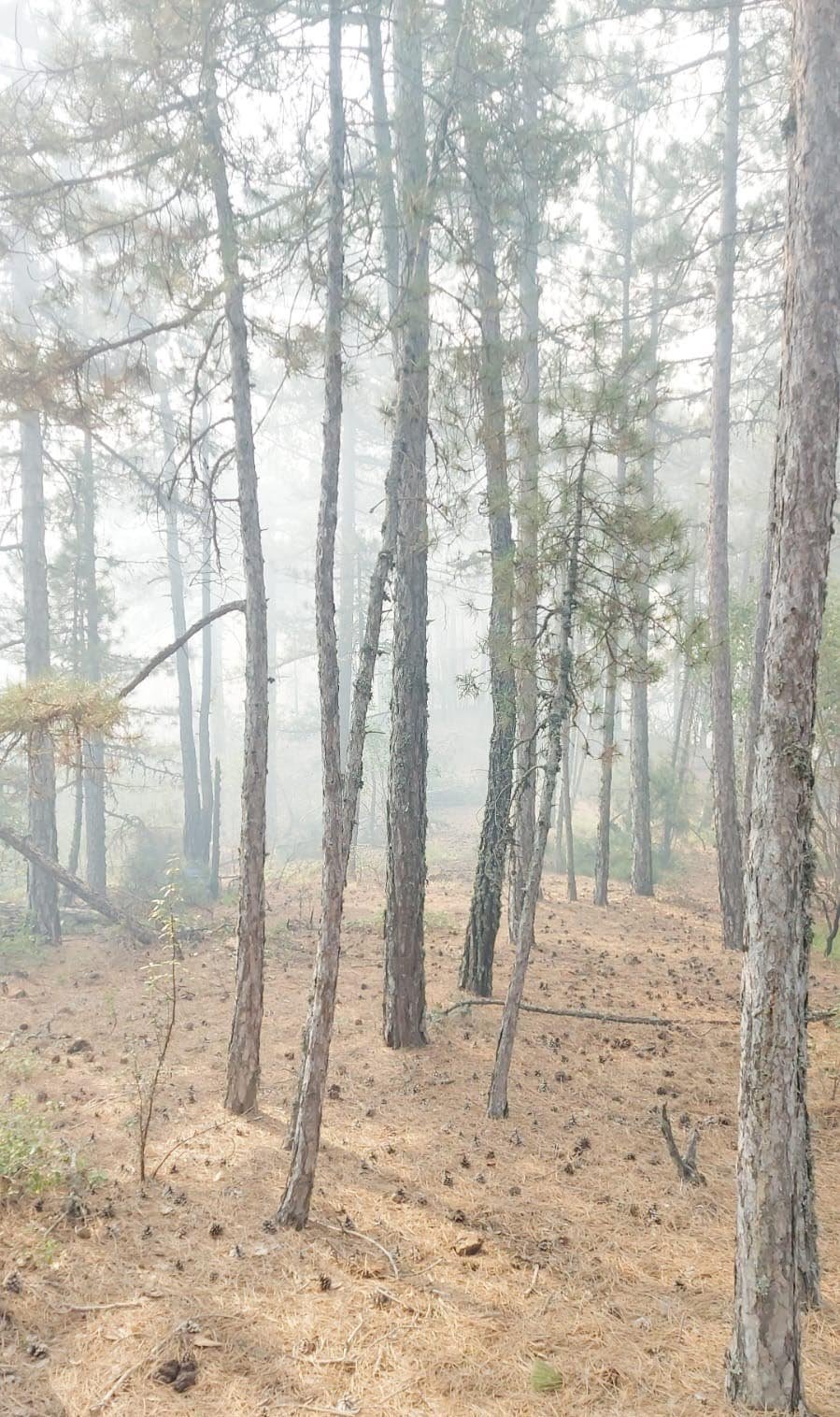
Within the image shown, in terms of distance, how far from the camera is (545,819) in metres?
6.16

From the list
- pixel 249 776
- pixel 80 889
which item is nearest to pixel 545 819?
pixel 249 776

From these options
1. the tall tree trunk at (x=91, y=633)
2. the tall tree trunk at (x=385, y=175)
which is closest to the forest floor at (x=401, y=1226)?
the tall tree trunk at (x=385, y=175)

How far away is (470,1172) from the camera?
5555mm

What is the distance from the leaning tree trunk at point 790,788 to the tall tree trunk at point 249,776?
12.7ft

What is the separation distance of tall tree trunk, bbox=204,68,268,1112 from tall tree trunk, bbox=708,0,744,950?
287 inches

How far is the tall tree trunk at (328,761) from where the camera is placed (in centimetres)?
475

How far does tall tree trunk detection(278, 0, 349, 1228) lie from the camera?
475 centimetres

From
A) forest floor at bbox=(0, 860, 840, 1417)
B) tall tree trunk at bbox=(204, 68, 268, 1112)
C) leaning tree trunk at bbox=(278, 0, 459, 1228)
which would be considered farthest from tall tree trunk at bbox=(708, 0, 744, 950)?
tall tree trunk at bbox=(204, 68, 268, 1112)

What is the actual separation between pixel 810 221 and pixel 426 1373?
5223mm

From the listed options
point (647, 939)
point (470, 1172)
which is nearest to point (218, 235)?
point (470, 1172)

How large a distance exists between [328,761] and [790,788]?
8.36 feet

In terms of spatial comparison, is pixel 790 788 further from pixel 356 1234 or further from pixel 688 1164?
pixel 356 1234

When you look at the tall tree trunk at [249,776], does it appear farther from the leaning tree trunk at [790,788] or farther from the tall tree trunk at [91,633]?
the tall tree trunk at [91,633]

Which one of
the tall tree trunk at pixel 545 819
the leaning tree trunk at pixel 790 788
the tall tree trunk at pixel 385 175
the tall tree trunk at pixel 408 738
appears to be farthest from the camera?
the tall tree trunk at pixel 408 738
